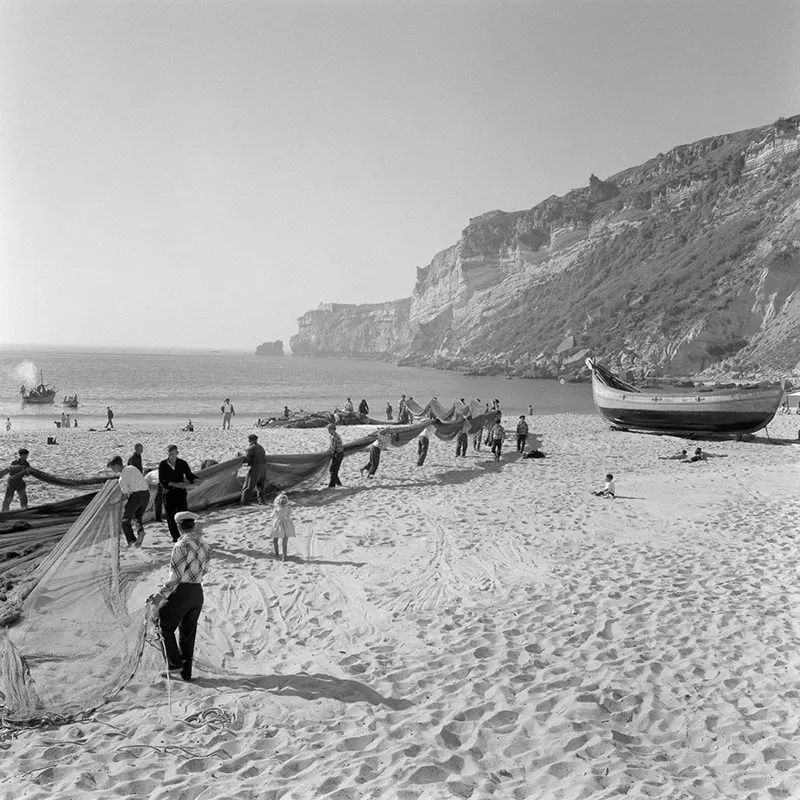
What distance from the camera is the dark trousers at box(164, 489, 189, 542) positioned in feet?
28.5

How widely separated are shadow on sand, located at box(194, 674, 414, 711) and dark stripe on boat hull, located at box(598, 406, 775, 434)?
2117 cm

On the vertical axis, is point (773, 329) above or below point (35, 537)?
above

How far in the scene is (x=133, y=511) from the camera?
8.80 m

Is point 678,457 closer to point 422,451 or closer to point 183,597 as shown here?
point 422,451

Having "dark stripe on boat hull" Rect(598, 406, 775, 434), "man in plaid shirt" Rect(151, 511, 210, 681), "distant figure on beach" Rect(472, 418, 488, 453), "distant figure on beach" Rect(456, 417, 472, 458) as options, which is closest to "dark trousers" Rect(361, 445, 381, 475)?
"distant figure on beach" Rect(456, 417, 472, 458)

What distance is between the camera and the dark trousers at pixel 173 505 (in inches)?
342

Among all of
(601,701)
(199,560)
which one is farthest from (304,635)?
(601,701)

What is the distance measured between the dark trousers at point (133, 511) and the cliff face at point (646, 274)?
6455cm

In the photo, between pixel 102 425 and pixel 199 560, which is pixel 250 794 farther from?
pixel 102 425

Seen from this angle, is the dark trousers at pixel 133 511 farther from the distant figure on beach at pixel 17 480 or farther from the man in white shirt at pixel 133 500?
the distant figure on beach at pixel 17 480

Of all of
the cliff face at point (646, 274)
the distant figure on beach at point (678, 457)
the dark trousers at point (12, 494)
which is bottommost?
the distant figure on beach at point (678, 457)

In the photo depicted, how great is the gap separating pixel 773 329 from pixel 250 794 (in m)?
74.2

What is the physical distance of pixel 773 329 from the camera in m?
64.4

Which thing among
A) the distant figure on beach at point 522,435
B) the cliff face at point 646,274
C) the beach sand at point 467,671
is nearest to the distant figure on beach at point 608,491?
the beach sand at point 467,671
